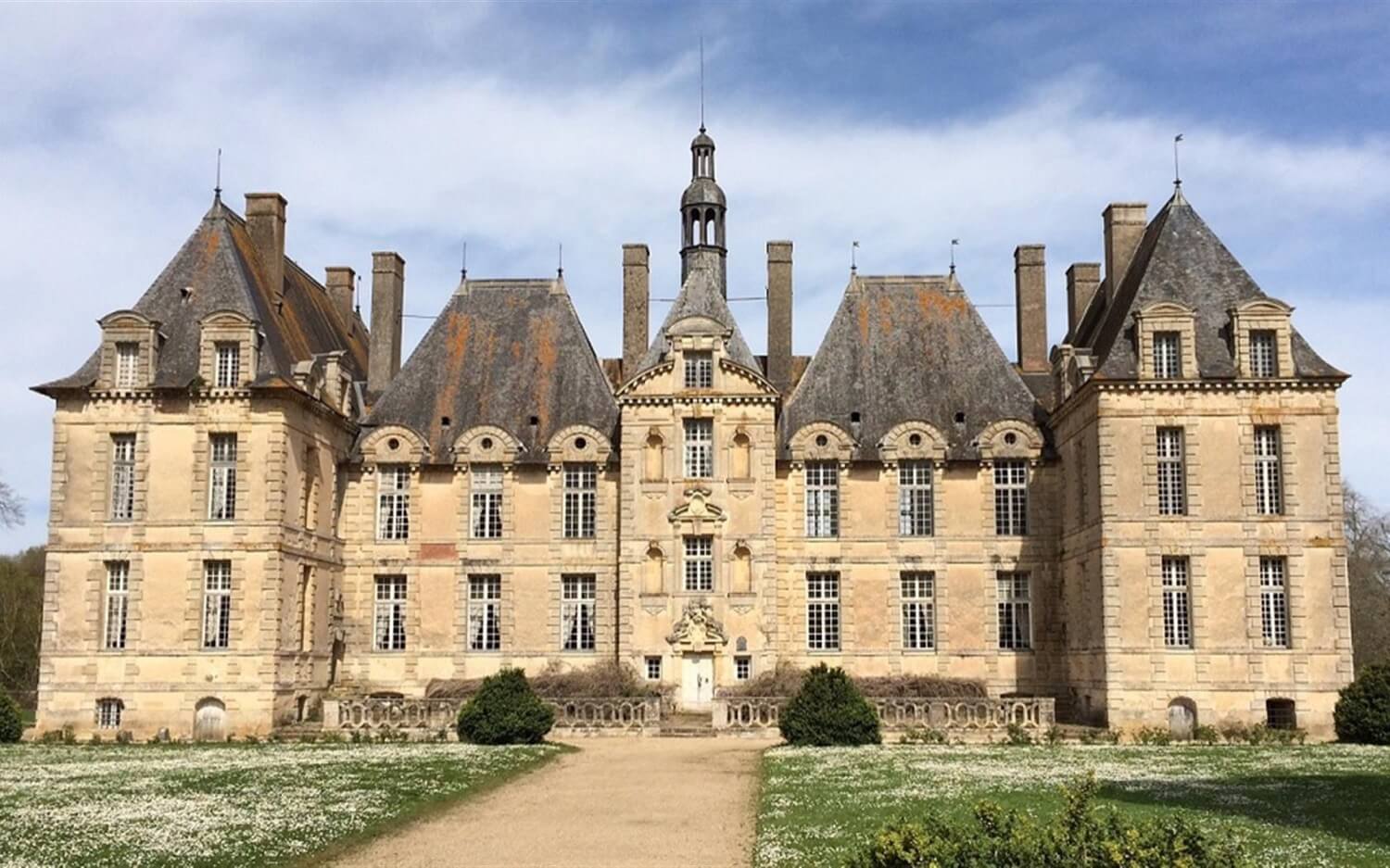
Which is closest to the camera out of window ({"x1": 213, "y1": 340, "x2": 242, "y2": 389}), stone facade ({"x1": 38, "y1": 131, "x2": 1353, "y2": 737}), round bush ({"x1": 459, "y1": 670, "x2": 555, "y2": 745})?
round bush ({"x1": 459, "y1": 670, "x2": 555, "y2": 745})

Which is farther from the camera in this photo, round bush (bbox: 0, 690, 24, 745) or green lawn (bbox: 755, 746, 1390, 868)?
round bush (bbox: 0, 690, 24, 745)

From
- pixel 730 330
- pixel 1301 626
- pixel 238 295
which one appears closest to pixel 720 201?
pixel 730 330

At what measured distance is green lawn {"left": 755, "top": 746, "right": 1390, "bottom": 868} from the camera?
12.5 metres

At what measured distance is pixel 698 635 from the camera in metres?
30.7

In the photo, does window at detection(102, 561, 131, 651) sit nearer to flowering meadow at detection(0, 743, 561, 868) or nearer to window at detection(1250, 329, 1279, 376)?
flowering meadow at detection(0, 743, 561, 868)

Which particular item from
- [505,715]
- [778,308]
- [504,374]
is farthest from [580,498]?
[505,715]

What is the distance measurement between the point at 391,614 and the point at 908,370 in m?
13.6

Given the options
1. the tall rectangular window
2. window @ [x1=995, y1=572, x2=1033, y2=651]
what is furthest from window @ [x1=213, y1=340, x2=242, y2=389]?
window @ [x1=995, y1=572, x2=1033, y2=651]

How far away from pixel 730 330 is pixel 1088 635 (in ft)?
34.5

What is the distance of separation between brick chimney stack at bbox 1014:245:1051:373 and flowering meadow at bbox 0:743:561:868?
1720 centimetres

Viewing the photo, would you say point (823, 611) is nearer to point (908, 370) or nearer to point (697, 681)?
point (697, 681)

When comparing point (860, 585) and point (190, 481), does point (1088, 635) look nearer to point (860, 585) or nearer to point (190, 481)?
point (860, 585)

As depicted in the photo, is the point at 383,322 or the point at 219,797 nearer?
the point at 219,797

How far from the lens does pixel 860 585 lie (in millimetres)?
31750
